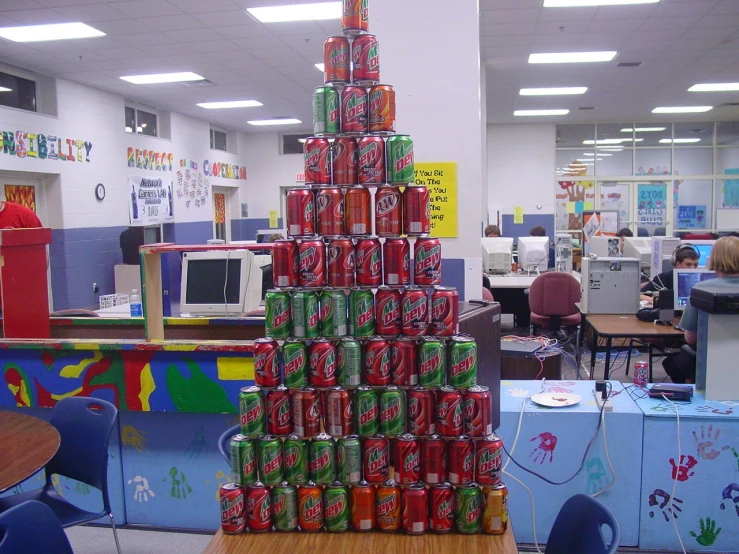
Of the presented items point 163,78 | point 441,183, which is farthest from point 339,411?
point 163,78

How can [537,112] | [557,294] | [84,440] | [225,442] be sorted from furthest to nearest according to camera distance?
[537,112], [557,294], [84,440], [225,442]

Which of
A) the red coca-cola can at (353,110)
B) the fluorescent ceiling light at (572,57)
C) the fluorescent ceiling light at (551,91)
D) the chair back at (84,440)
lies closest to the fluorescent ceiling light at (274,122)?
the fluorescent ceiling light at (551,91)

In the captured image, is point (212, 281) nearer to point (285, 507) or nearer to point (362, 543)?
point (285, 507)

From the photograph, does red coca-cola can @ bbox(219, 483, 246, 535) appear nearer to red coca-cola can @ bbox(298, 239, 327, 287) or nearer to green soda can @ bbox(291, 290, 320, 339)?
green soda can @ bbox(291, 290, 320, 339)

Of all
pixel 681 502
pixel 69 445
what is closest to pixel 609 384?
pixel 681 502

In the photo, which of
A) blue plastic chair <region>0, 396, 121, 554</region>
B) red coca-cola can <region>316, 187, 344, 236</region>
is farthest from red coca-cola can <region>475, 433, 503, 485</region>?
blue plastic chair <region>0, 396, 121, 554</region>

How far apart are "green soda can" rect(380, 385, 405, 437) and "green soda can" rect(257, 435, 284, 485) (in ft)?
1.08

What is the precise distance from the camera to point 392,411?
6.54 feet

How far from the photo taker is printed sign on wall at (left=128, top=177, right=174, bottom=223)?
31.2ft

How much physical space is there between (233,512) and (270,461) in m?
0.18

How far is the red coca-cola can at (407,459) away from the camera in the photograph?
77.9 inches

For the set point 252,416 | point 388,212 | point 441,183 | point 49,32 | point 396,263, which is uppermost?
point 49,32

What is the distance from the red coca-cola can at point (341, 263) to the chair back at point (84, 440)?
126cm

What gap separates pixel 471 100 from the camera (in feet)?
10.9
